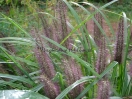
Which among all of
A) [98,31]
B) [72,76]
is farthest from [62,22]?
[72,76]

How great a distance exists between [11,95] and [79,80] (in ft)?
1.03

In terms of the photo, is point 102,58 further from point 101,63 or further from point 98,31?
point 98,31

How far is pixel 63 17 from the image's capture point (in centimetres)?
164

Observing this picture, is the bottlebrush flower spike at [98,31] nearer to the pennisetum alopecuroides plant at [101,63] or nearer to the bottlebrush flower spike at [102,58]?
the pennisetum alopecuroides plant at [101,63]

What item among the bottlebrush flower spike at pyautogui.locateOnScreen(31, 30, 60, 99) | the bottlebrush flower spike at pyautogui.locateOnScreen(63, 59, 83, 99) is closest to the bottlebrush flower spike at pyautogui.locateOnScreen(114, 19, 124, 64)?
the bottlebrush flower spike at pyautogui.locateOnScreen(63, 59, 83, 99)

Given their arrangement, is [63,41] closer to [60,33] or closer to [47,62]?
[60,33]

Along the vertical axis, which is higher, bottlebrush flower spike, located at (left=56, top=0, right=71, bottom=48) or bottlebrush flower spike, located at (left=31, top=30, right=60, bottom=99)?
bottlebrush flower spike, located at (left=56, top=0, right=71, bottom=48)

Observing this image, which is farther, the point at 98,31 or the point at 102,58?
the point at 98,31

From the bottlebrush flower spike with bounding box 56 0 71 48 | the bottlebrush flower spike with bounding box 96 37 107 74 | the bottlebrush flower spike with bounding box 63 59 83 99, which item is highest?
the bottlebrush flower spike with bounding box 56 0 71 48

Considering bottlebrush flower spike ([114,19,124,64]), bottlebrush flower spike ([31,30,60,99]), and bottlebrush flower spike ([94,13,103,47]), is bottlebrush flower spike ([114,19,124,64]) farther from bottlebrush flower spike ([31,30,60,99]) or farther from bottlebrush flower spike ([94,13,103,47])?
bottlebrush flower spike ([31,30,60,99])

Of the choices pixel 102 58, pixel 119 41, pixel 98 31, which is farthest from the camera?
pixel 98 31

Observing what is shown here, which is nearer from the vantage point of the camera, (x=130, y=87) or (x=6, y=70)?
(x=130, y=87)

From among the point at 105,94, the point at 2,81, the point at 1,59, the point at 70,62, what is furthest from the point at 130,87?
the point at 1,59

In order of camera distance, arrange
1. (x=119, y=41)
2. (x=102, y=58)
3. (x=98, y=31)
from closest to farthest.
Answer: (x=102, y=58) < (x=119, y=41) < (x=98, y=31)
